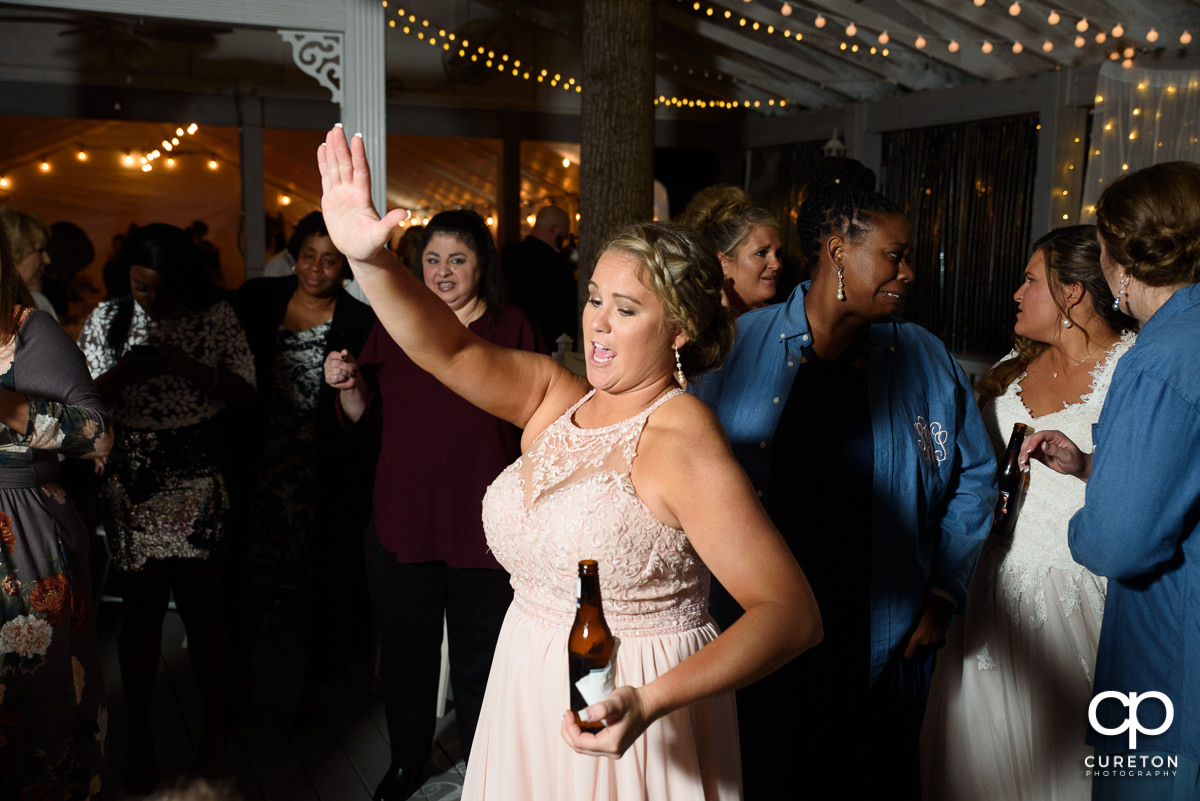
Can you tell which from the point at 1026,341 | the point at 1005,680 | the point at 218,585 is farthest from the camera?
the point at 218,585

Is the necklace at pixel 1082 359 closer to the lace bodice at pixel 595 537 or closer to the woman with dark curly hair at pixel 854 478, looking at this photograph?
the woman with dark curly hair at pixel 854 478

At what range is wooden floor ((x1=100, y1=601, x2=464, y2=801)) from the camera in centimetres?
293

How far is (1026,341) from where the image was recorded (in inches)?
103

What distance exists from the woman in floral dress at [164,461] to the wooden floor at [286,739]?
0.53 feet

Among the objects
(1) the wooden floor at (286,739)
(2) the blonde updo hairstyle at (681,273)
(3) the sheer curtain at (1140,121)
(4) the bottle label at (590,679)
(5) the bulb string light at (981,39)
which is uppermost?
(5) the bulb string light at (981,39)

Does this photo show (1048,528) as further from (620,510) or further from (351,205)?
(351,205)

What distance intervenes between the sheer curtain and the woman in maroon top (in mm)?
4119

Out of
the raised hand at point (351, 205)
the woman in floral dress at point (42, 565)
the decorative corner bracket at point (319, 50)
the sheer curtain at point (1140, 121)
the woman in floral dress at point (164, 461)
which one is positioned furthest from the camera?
the sheer curtain at point (1140, 121)

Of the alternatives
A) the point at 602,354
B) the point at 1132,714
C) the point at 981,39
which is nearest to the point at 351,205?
the point at 602,354

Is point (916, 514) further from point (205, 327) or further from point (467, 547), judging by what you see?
point (205, 327)

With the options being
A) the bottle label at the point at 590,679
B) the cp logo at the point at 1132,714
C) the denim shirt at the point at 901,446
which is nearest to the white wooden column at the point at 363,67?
the denim shirt at the point at 901,446

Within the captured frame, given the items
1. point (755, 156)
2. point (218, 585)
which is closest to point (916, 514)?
point (218, 585)

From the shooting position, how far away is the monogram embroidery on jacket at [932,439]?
207cm

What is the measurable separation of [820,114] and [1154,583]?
779 centimetres
